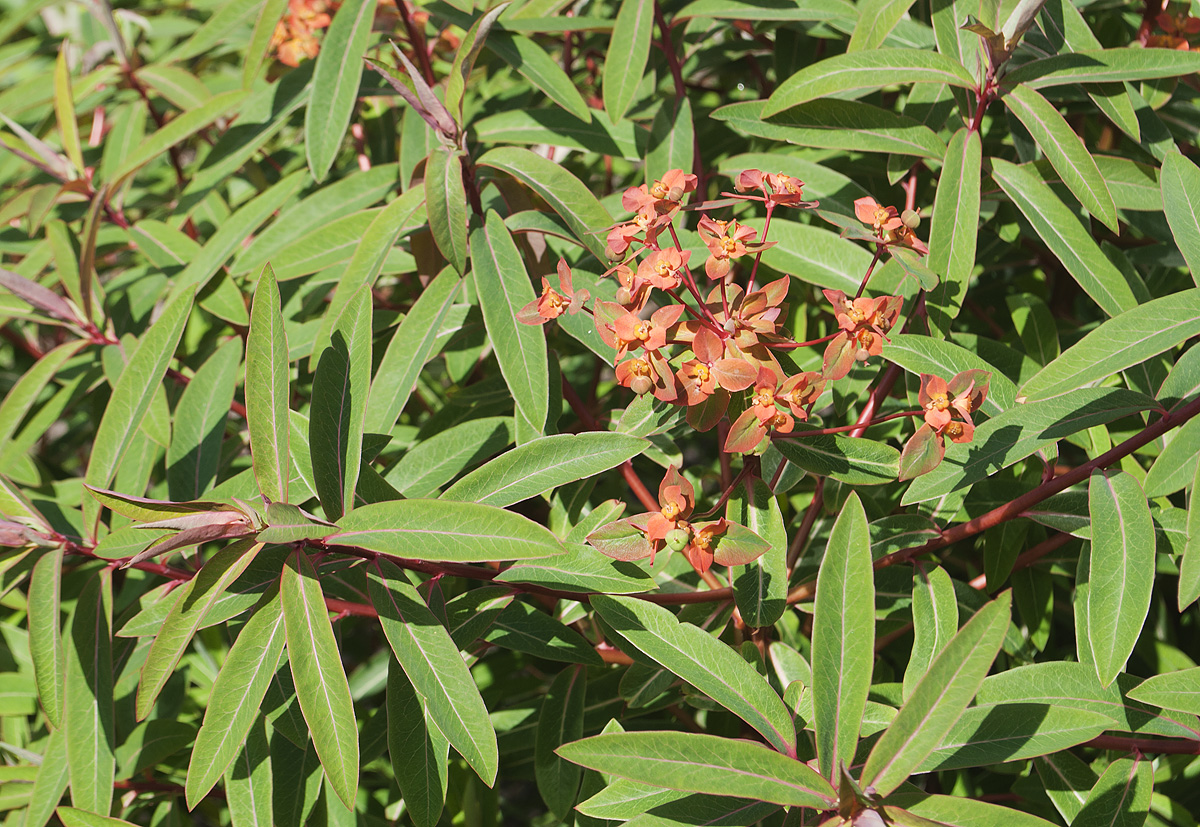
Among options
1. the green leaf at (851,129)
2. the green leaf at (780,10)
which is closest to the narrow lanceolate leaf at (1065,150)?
the green leaf at (851,129)

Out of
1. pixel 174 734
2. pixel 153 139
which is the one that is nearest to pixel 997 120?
pixel 153 139

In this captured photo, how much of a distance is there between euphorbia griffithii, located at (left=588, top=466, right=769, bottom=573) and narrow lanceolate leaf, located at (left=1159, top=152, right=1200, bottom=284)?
70cm

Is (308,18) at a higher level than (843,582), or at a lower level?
higher

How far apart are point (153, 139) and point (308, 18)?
404 millimetres

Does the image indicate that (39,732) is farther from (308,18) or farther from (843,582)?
(843,582)

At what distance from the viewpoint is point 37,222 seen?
177 centimetres

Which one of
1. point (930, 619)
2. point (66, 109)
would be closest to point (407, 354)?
point (930, 619)

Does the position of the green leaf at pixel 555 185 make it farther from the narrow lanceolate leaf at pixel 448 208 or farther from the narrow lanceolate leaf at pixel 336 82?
the narrow lanceolate leaf at pixel 336 82

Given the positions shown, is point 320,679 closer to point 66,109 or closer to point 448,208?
point 448,208

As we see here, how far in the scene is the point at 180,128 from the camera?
178 cm

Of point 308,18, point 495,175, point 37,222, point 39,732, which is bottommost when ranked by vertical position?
point 39,732

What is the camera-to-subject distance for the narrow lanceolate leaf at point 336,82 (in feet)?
5.15

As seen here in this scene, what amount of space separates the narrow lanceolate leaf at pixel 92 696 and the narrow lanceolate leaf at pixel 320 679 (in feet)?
1.63

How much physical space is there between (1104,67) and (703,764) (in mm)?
1138
